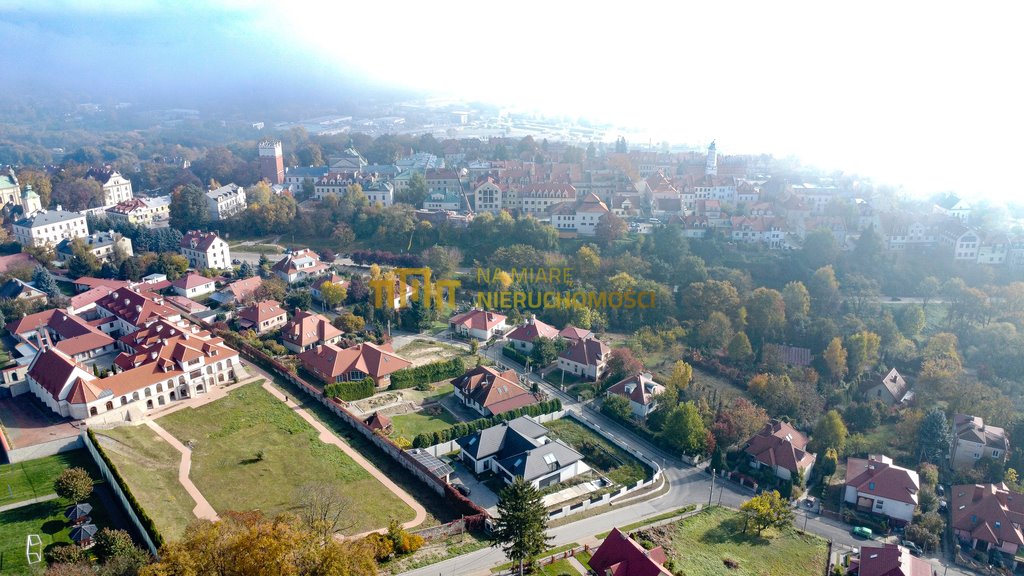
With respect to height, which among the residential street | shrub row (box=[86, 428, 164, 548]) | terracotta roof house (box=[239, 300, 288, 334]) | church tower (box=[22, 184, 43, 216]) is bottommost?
the residential street

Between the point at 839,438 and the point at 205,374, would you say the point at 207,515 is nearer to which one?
the point at 205,374

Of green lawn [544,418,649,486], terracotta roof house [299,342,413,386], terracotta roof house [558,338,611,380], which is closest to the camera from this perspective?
green lawn [544,418,649,486]

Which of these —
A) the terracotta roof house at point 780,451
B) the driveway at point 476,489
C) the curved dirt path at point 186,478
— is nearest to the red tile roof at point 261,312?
the curved dirt path at point 186,478

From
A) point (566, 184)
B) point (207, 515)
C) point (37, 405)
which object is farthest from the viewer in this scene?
point (566, 184)

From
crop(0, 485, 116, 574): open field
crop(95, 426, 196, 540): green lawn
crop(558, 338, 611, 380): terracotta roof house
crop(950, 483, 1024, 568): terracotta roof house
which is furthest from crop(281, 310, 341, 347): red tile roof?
crop(950, 483, 1024, 568): terracotta roof house

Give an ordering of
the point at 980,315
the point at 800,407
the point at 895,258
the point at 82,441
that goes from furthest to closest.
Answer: the point at 895,258
the point at 980,315
the point at 800,407
the point at 82,441

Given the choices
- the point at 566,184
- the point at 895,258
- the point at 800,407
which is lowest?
the point at 800,407

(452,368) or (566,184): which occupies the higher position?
(566,184)

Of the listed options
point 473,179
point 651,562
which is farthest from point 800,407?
point 473,179

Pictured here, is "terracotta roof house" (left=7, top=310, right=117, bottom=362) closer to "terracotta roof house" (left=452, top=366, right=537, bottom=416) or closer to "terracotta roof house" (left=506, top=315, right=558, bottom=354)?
"terracotta roof house" (left=452, top=366, right=537, bottom=416)
